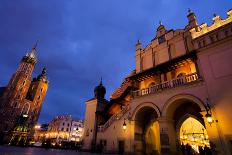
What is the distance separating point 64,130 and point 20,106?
3166 cm

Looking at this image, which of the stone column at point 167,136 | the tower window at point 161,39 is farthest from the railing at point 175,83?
the tower window at point 161,39

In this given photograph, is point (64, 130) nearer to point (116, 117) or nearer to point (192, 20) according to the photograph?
point (116, 117)

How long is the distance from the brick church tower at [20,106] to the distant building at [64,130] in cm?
1989

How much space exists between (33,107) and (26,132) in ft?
38.8

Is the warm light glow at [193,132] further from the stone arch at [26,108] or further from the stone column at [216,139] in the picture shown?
the stone arch at [26,108]

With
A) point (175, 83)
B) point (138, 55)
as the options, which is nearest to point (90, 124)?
point (138, 55)

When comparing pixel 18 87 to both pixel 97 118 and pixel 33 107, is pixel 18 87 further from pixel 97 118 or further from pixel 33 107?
pixel 97 118

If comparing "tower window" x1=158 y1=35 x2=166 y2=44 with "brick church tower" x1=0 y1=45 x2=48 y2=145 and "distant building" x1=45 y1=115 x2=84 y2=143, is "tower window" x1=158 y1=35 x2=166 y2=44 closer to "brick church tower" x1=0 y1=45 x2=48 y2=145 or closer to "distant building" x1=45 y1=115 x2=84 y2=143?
"brick church tower" x1=0 y1=45 x2=48 y2=145

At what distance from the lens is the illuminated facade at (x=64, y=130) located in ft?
278

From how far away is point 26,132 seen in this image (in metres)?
60.2

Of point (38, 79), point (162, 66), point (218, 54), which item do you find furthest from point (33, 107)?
point (218, 54)

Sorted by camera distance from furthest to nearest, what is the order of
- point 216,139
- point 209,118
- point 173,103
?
1. point 173,103
2. point 209,118
3. point 216,139

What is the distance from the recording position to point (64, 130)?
8681 centimetres

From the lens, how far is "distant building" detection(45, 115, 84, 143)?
84.9m
